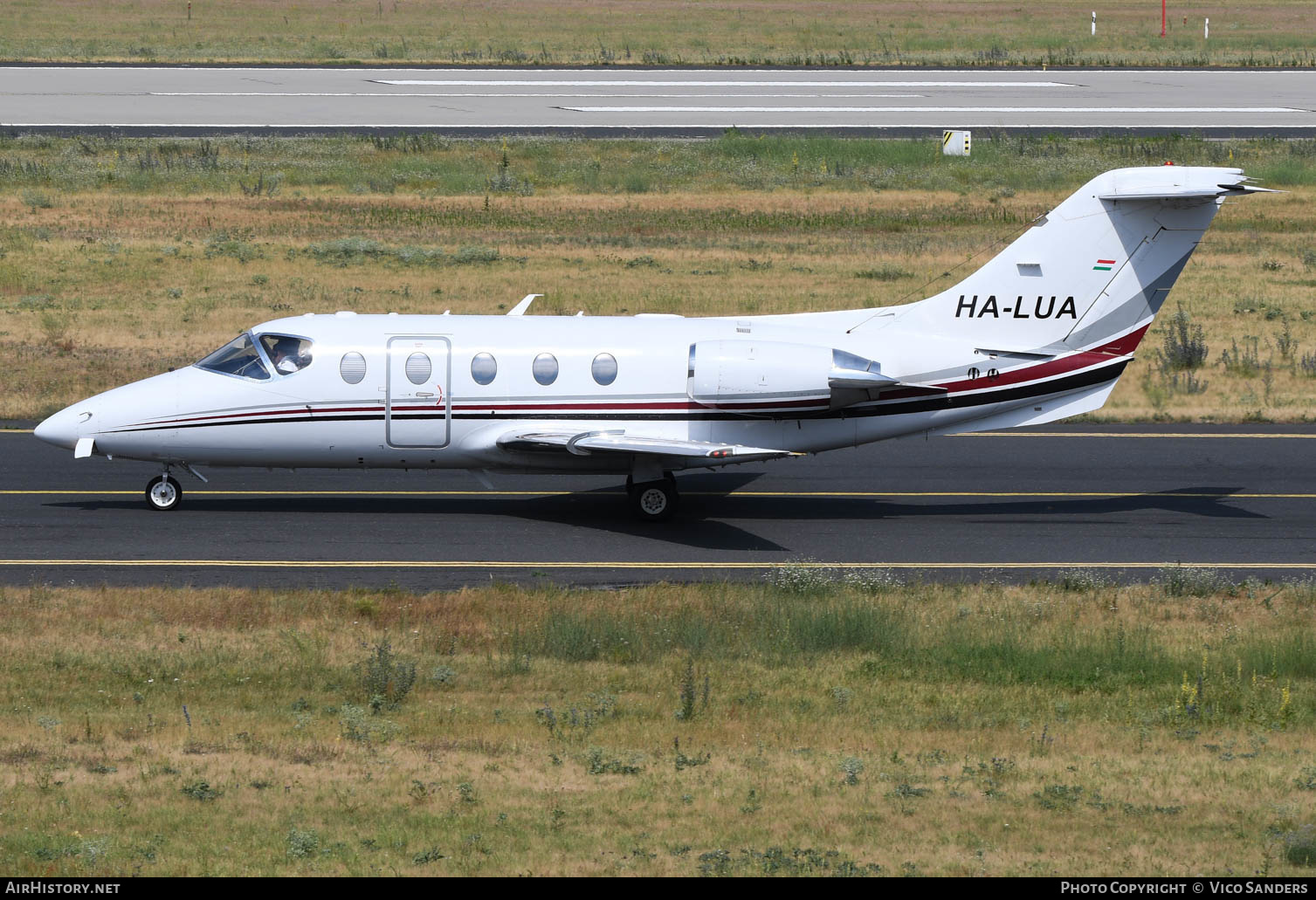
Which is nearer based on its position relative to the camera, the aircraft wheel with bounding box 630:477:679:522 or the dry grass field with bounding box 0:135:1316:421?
the aircraft wheel with bounding box 630:477:679:522

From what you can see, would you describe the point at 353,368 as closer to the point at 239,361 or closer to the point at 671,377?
the point at 239,361

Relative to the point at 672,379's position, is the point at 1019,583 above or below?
below

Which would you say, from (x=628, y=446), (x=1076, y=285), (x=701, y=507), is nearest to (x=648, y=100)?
(x=701, y=507)

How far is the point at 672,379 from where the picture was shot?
21891mm

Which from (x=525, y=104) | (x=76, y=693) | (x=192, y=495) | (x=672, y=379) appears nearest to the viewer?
(x=76, y=693)

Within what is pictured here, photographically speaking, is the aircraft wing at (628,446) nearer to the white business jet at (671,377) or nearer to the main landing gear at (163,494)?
the white business jet at (671,377)

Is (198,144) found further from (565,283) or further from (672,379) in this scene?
(672,379)

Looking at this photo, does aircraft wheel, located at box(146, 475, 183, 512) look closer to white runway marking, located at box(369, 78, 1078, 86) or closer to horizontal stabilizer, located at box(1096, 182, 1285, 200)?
horizontal stabilizer, located at box(1096, 182, 1285, 200)

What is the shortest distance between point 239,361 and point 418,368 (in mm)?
2710

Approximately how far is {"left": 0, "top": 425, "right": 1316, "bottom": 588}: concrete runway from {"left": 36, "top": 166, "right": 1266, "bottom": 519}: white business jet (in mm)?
1116

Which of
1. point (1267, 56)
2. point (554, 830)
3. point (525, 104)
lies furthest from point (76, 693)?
point (1267, 56)

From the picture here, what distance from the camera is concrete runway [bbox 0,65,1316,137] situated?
187 ft

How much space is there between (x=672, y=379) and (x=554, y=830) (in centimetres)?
1070

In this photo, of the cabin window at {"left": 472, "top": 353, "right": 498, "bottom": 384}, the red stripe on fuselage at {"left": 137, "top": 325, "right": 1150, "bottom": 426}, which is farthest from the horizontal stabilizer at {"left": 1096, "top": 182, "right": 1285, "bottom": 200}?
the cabin window at {"left": 472, "top": 353, "right": 498, "bottom": 384}
